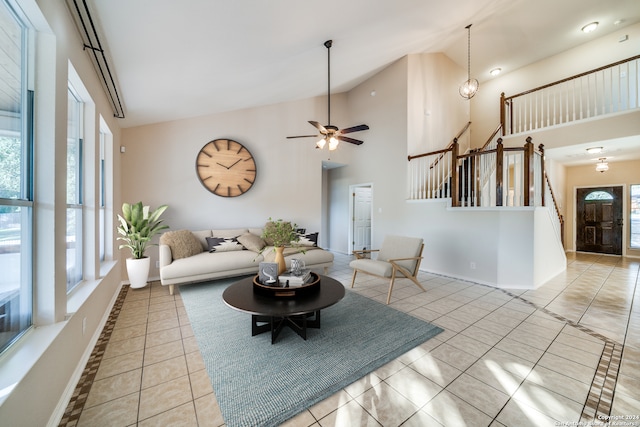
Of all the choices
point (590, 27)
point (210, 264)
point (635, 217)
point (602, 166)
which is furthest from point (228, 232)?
point (635, 217)

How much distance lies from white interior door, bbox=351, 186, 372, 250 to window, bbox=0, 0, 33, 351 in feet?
19.8

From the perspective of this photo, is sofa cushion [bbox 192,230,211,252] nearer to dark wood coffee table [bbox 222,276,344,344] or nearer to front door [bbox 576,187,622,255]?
dark wood coffee table [bbox 222,276,344,344]

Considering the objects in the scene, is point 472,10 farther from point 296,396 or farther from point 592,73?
point 296,396

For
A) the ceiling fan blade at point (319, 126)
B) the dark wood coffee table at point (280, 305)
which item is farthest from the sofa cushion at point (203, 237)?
the ceiling fan blade at point (319, 126)

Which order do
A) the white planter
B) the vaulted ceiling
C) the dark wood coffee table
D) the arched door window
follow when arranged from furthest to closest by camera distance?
the arched door window
the white planter
the vaulted ceiling
the dark wood coffee table

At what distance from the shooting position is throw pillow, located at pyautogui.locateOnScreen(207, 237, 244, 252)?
4195mm

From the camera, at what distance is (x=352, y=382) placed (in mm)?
1774

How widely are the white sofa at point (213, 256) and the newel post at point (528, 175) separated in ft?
10.9

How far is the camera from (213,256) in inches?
152

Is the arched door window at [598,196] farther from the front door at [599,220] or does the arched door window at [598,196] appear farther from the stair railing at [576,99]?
the stair railing at [576,99]

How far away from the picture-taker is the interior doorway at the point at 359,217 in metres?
6.90

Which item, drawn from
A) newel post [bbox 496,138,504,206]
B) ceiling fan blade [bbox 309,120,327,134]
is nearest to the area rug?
ceiling fan blade [bbox 309,120,327,134]

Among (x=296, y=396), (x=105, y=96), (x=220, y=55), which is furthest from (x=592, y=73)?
(x=105, y=96)

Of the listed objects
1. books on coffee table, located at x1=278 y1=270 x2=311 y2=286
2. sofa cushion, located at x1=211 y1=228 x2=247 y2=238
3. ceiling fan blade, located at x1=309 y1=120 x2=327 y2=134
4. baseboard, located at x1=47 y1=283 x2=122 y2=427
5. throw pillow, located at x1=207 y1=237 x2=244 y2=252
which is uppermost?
ceiling fan blade, located at x1=309 y1=120 x2=327 y2=134
